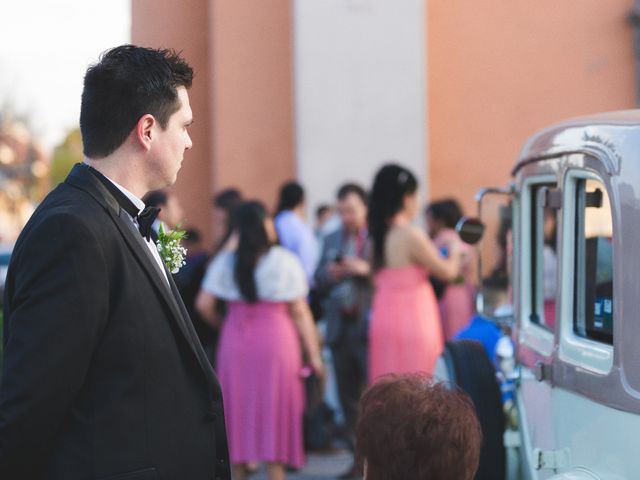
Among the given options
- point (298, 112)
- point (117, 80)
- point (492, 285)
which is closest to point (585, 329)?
point (117, 80)

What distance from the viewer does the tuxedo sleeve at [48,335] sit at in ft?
8.55

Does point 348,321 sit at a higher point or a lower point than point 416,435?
lower

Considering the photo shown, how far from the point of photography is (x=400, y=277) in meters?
7.67

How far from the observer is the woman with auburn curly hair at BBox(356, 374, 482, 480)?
2500 mm

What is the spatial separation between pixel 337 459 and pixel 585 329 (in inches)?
240

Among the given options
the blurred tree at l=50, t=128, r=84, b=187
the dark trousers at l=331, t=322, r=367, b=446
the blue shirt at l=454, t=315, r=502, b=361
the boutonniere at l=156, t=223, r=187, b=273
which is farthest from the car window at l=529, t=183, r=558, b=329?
the blurred tree at l=50, t=128, r=84, b=187

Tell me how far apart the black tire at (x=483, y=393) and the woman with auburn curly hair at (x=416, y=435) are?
→ 1815 millimetres

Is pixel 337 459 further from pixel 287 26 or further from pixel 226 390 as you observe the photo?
pixel 287 26

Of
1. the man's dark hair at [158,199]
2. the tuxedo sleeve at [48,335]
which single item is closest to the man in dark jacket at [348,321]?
the man's dark hair at [158,199]

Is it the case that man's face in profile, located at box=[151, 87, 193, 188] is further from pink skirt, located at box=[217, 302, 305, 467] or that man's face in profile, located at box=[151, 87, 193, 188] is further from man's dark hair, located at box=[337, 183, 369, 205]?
man's dark hair, located at box=[337, 183, 369, 205]

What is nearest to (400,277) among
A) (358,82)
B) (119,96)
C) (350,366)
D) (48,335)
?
(350,366)

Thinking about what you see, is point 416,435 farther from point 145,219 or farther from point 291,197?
point 291,197

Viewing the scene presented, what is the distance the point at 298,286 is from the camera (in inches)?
299

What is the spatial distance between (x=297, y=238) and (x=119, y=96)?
22.3 ft
